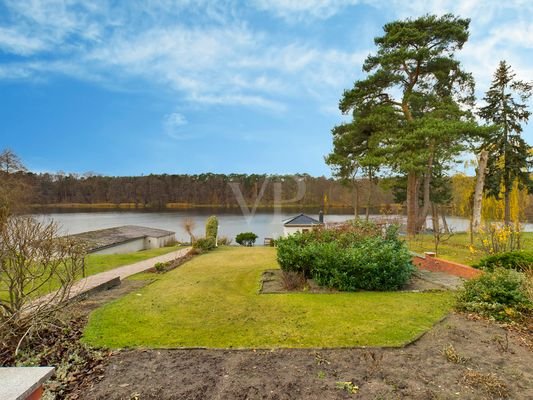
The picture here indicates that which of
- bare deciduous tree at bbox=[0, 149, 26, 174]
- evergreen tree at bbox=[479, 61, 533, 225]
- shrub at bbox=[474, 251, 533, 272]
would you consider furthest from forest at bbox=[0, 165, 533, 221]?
shrub at bbox=[474, 251, 533, 272]

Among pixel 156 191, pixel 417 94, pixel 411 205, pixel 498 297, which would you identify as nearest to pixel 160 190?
pixel 156 191

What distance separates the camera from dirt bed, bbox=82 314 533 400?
11.4ft

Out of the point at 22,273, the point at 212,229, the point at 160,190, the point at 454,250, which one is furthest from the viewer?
the point at 160,190

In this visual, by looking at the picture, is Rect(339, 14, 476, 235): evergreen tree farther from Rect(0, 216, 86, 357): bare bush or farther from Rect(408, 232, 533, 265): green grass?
Rect(0, 216, 86, 357): bare bush

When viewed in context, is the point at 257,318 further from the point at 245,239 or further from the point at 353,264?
the point at 245,239

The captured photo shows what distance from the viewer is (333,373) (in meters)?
3.87

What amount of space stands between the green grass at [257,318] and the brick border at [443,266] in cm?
199

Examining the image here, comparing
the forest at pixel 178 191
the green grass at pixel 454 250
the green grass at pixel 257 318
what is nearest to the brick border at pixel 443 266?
the green grass at pixel 454 250

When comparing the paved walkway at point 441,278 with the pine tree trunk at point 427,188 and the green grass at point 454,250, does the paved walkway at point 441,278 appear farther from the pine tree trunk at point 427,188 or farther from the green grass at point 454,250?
the pine tree trunk at point 427,188

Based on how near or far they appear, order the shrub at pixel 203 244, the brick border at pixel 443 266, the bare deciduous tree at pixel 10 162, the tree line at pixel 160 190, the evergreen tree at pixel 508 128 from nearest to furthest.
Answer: the brick border at pixel 443 266 < the shrub at pixel 203 244 < the evergreen tree at pixel 508 128 < the bare deciduous tree at pixel 10 162 < the tree line at pixel 160 190

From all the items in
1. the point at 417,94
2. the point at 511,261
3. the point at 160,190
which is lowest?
the point at 511,261

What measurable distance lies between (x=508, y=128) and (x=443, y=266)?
50.5ft

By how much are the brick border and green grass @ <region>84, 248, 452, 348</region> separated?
1.99m

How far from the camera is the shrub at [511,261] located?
765 centimetres
